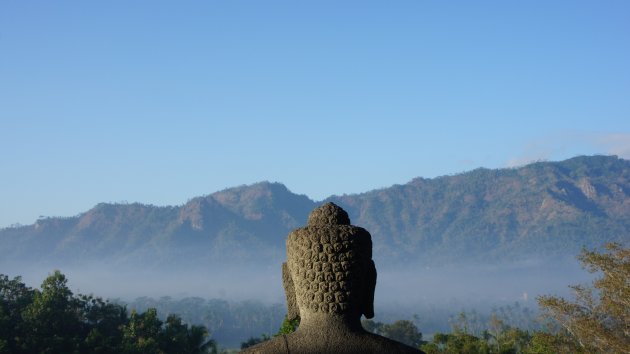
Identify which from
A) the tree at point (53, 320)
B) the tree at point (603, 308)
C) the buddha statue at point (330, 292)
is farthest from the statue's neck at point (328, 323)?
the tree at point (53, 320)

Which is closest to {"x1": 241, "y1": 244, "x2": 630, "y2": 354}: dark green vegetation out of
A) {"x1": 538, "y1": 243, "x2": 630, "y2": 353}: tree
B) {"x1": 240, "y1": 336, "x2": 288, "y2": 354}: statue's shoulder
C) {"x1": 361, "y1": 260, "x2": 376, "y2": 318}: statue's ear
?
{"x1": 538, "y1": 243, "x2": 630, "y2": 353}: tree

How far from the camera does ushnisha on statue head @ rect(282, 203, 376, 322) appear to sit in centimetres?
586

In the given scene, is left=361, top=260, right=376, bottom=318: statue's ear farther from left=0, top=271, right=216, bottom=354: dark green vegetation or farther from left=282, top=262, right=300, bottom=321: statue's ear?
left=0, top=271, right=216, bottom=354: dark green vegetation

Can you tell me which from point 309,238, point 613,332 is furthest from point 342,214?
point 613,332

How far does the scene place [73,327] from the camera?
200 ft

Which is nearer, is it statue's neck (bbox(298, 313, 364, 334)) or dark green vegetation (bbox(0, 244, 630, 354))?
statue's neck (bbox(298, 313, 364, 334))

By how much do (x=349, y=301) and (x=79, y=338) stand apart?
54.7 metres

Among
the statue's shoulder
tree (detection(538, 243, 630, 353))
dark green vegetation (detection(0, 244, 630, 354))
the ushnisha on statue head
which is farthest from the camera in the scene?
dark green vegetation (detection(0, 244, 630, 354))

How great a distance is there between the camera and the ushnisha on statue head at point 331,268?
19.2 feet

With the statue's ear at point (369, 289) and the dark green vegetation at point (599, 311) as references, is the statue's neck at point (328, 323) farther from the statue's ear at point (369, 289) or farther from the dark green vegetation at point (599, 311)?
the dark green vegetation at point (599, 311)

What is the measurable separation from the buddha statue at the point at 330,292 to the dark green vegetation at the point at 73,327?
1896 inches

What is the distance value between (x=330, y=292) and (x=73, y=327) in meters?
58.8

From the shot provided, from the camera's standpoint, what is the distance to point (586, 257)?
3953 cm

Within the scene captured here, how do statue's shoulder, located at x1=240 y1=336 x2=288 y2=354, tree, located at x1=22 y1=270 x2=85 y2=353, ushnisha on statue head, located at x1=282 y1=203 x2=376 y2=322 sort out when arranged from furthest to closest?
tree, located at x1=22 y1=270 x2=85 y2=353
ushnisha on statue head, located at x1=282 y1=203 x2=376 y2=322
statue's shoulder, located at x1=240 y1=336 x2=288 y2=354
